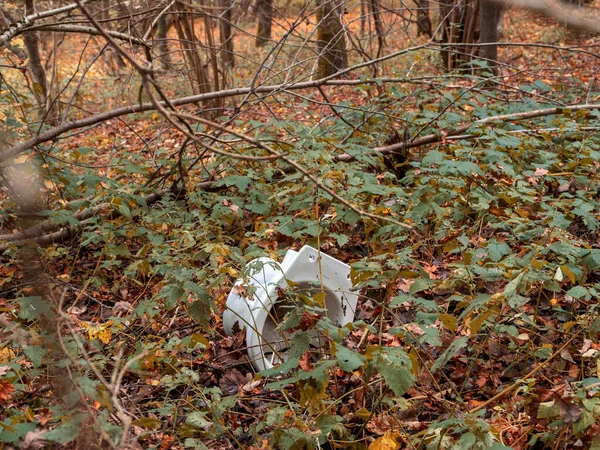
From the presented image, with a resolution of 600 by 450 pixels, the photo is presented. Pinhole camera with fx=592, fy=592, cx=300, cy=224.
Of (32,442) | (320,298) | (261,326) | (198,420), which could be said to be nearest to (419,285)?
(320,298)

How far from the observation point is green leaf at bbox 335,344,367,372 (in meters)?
1.90

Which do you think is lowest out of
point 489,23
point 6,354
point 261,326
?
point 6,354

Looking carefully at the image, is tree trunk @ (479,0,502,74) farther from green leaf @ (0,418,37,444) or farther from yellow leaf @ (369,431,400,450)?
green leaf @ (0,418,37,444)

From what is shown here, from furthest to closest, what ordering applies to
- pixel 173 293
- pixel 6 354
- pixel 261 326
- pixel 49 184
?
1. pixel 49 184
2. pixel 6 354
3. pixel 261 326
4. pixel 173 293

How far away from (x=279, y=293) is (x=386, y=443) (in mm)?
814

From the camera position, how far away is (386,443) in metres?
2.16

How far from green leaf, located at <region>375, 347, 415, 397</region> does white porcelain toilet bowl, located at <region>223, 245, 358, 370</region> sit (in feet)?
2.50

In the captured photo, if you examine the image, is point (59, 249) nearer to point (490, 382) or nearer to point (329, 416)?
point (329, 416)

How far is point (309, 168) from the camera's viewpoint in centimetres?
339

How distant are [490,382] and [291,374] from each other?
93 centimetres

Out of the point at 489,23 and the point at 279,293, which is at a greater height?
the point at 489,23

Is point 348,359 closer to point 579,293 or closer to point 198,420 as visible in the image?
point 198,420

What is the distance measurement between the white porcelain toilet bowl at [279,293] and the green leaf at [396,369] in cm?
76

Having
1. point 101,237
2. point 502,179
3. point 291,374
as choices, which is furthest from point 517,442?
point 101,237
